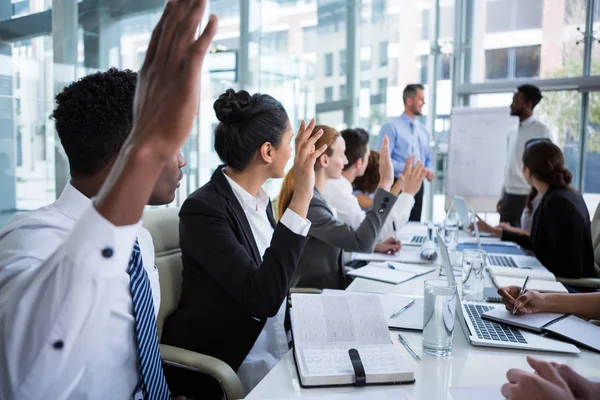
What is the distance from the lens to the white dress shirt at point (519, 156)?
518cm

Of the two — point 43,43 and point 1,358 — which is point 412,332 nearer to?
point 1,358

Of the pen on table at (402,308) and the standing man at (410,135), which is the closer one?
the pen on table at (402,308)

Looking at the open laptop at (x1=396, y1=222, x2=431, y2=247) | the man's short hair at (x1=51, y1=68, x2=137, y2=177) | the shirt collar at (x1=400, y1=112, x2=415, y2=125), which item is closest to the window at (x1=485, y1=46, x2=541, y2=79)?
the shirt collar at (x1=400, y1=112, x2=415, y2=125)

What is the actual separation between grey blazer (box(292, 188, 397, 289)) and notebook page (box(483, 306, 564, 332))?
877 millimetres

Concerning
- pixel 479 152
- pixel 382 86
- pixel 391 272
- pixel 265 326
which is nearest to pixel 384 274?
pixel 391 272

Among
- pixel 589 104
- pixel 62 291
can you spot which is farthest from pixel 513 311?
pixel 589 104

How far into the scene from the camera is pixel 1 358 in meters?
0.73

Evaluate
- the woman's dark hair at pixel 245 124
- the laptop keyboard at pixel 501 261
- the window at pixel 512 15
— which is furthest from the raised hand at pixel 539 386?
the window at pixel 512 15

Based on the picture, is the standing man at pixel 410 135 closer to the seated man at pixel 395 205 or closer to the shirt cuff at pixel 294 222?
the seated man at pixel 395 205

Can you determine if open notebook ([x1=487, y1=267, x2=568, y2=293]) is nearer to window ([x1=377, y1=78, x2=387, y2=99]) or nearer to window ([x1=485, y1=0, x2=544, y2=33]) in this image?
window ([x1=377, y1=78, x2=387, y2=99])

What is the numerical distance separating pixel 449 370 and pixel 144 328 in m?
0.68

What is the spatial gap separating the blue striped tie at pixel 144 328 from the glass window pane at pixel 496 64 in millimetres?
6395

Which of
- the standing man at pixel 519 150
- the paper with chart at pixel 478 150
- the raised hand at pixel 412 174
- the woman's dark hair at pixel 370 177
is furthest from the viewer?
the paper with chart at pixel 478 150

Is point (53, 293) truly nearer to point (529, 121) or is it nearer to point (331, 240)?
point (331, 240)
